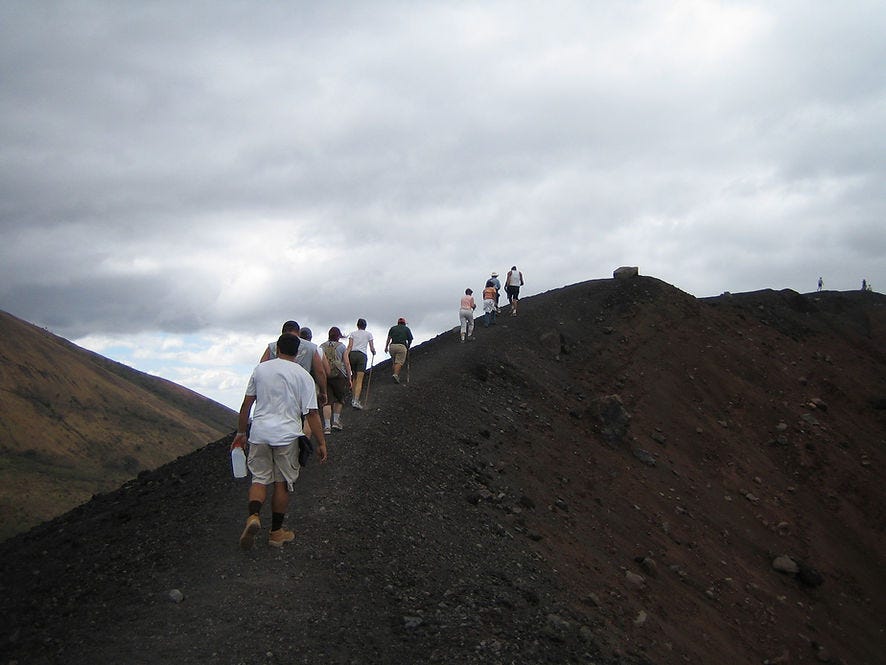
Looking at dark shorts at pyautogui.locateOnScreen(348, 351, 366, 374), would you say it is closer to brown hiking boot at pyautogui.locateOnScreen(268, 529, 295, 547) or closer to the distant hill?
brown hiking boot at pyautogui.locateOnScreen(268, 529, 295, 547)

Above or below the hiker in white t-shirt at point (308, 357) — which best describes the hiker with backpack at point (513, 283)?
above

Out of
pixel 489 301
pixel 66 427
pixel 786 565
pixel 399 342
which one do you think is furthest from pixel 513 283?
pixel 66 427

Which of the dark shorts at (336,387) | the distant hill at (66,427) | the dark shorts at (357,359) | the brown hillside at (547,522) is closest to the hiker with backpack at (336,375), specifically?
the dark shorts at (336,387)

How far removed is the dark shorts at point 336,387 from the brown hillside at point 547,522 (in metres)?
0.64

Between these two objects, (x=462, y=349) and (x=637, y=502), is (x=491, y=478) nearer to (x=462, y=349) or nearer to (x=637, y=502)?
(x=637, y=502)

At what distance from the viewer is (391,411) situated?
1438 centimetres

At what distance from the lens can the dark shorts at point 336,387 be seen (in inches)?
495

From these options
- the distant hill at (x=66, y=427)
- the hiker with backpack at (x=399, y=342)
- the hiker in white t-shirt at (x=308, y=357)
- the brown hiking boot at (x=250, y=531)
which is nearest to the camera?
the brown hiking boot at (x=250, y=531)

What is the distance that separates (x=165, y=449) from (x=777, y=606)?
8855 centimetres

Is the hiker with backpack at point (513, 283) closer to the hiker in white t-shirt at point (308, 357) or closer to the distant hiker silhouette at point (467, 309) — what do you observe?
the distant hiker silhouette at point (467, 309)

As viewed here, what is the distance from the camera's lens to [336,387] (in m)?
12.6

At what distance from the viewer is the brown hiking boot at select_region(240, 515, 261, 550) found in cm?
778

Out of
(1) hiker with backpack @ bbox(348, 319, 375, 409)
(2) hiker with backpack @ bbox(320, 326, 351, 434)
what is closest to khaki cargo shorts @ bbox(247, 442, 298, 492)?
(2) hiker with backpack @ bbox(320, 326, 351, 434)

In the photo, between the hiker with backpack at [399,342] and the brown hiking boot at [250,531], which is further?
the hiker with backpack at [399,342]
